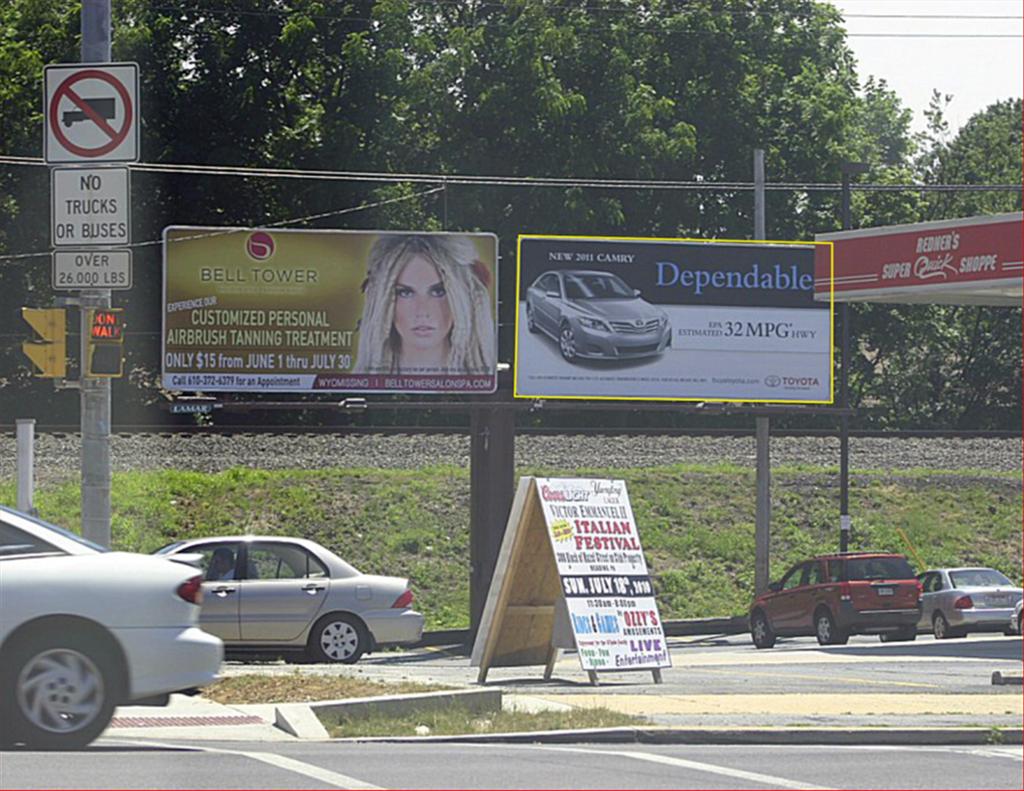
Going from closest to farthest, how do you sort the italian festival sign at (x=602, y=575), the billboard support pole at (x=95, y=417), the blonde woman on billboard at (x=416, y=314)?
the billboard support pole at (x=95, y=417) < the italian festival sign at (x=602, y=575) < the blonde woman on billboard at (x=416, y=314)

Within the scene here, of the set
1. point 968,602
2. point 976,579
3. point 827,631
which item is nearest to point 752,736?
point 827,631

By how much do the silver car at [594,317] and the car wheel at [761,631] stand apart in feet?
19.9

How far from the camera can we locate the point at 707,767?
36.8 ft

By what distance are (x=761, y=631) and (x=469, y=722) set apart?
18.2 meters

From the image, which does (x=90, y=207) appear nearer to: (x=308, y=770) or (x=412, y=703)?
(x=412, y=703)

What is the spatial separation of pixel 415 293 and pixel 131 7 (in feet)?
60.6

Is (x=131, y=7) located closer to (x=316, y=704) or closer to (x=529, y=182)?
(x=529, y=182)

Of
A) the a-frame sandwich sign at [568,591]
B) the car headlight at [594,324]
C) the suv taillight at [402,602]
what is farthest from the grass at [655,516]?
the a-frame sandwich sign at [568,591]

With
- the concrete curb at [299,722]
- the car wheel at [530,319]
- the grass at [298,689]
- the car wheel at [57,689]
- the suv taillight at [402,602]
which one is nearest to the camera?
the car wheel at [57,689]

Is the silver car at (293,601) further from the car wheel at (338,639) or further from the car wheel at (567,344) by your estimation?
the car wheel at (567,344)

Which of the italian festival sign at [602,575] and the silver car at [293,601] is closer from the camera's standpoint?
the italian festival sign at [602,575]

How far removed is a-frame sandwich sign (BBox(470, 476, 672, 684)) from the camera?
17516 mm

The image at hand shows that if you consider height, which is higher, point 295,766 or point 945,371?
point 945,371

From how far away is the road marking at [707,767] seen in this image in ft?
34.1
